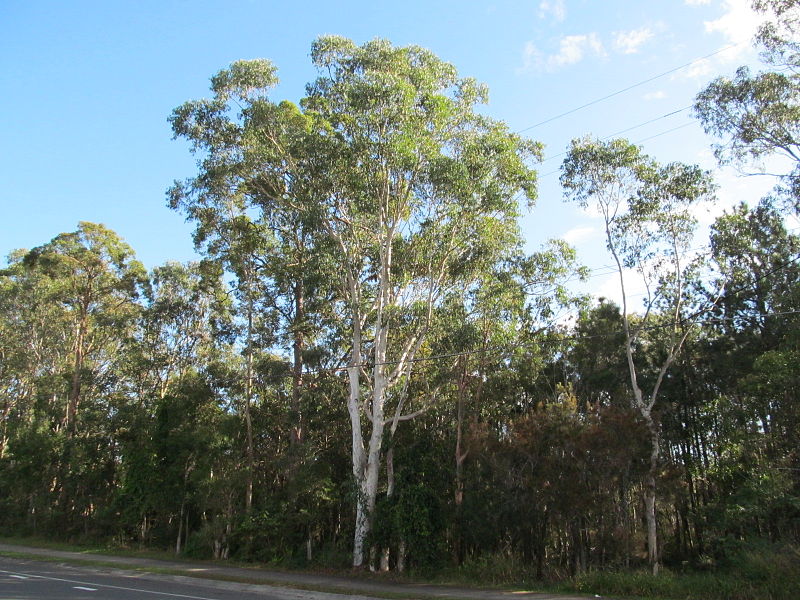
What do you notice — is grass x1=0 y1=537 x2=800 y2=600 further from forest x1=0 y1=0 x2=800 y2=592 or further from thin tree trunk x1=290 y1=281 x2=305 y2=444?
thin tree trunk x1=290 y1=281 x2=305 y2=444

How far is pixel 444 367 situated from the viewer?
64.9 ft

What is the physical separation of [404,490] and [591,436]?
6.45m

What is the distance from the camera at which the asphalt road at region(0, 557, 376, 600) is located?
13500mm

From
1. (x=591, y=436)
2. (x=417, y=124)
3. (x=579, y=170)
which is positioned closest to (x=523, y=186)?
(x=579, y=170)

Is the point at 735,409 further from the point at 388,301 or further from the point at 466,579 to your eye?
the point at 388,301

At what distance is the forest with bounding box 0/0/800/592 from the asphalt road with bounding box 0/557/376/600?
4117 millimetres

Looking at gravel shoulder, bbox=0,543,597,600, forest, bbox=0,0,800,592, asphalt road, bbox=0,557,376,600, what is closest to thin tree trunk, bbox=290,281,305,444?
forest, bbox=0,0,800,592

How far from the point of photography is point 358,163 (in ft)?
59.9

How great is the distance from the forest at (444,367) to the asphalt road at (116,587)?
13.5ft

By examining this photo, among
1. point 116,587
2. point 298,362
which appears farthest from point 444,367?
point 116,587

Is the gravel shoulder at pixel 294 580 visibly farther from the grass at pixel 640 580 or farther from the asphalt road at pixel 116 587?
the asphalt road at pixel 116 587

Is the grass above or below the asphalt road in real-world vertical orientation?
above

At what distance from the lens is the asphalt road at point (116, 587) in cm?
1350

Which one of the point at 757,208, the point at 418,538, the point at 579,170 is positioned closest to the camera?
the point at 418,538
